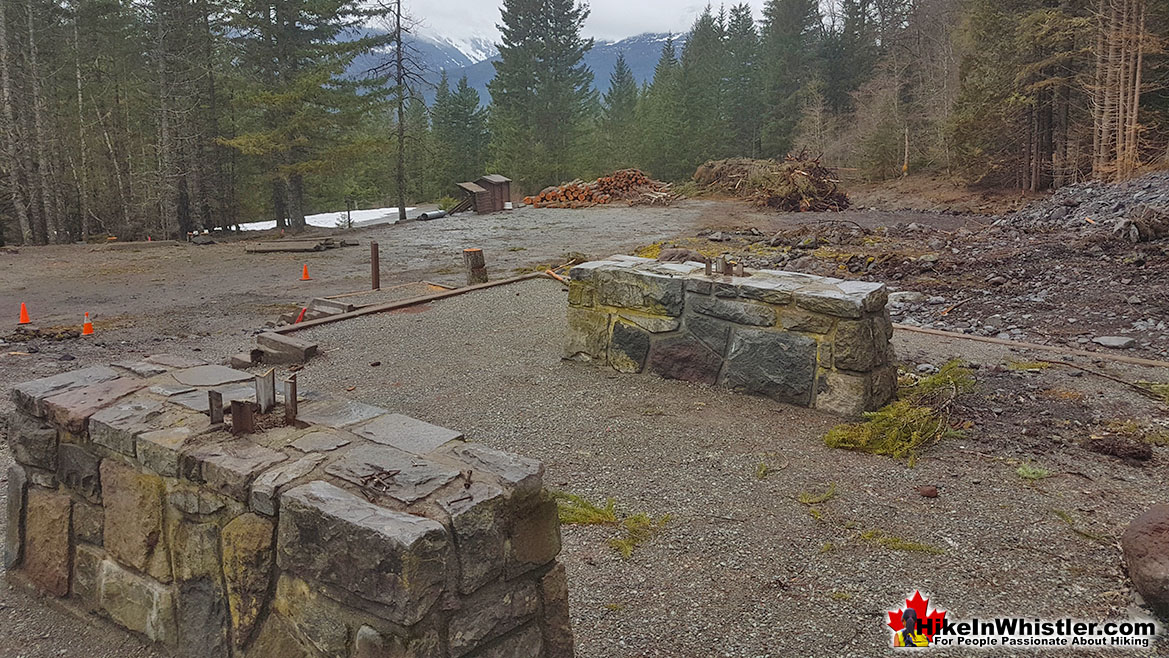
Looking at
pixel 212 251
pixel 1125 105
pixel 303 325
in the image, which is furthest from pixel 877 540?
pixel 1125 105

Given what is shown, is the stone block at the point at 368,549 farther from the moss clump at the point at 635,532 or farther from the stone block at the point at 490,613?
the moss clump at the point at 635,532

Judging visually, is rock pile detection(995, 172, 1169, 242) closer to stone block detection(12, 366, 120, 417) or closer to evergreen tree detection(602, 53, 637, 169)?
stone block detection(12, 366, 120, 417)

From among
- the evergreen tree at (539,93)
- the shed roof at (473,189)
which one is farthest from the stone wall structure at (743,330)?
the evergreen tree at (539,93)

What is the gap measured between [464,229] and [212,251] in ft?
21.9

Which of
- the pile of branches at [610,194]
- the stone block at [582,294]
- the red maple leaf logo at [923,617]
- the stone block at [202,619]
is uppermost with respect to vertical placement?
the pile of branches at [610,194]

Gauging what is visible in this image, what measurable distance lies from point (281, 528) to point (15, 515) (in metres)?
1.86

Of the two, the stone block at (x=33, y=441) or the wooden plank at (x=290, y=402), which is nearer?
the wooden plank at (x=290, y=402)

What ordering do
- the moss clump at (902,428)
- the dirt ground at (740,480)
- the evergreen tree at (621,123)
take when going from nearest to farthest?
the dirt ground at (740,480)
the moss clump at (902,428)
the evergreen tree at (621,123)

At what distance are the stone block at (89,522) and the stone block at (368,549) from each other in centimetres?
121

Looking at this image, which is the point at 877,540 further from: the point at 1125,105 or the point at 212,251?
the point at 1125,105

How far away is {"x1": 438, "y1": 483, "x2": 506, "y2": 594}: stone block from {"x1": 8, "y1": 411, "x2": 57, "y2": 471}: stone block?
1.96 metres

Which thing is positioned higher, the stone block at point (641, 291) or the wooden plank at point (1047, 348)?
→ the stone block at point (641, 291)

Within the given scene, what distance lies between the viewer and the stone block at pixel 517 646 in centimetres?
236

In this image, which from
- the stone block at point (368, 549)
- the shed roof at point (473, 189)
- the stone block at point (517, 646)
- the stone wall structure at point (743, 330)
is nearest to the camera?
the stone block at point (368, 549)
